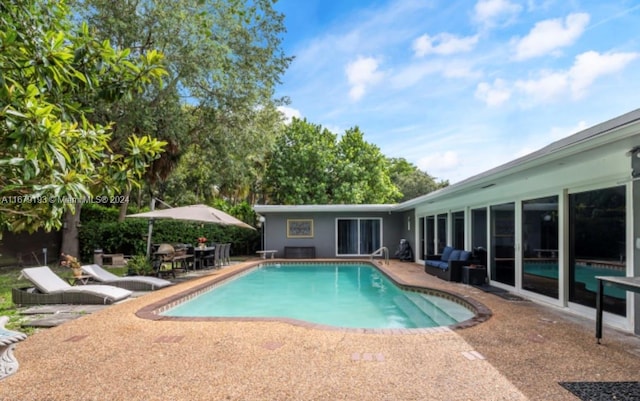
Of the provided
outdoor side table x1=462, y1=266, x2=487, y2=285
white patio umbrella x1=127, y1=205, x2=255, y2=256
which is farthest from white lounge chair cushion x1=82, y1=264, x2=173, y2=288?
outdoor side table x1=462, y1=266, x2=487, y2=285

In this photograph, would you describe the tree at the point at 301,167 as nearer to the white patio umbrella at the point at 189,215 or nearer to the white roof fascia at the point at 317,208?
the white roof fascia at the point at 317,208

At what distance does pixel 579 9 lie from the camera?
8.24 meters

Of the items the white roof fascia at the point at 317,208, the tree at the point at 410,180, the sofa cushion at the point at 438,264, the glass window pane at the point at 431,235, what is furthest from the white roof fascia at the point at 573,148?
the tree at the point at 410,180

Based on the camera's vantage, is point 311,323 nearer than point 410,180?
Yes

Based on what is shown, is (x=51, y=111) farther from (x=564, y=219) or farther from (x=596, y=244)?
(x=564, y=219)

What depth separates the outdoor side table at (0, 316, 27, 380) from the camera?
324cm

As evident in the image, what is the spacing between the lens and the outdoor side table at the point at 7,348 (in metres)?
3.24

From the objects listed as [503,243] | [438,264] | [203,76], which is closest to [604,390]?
[503,243]

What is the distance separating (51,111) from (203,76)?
9480 mm

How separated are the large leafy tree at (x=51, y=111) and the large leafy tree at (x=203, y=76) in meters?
7.26

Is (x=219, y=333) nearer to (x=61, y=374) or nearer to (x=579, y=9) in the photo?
(x=61, y=374)

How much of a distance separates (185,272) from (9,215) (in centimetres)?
905

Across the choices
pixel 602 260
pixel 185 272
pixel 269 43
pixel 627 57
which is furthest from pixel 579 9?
pixel 185 272

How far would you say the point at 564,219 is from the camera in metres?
6.20
